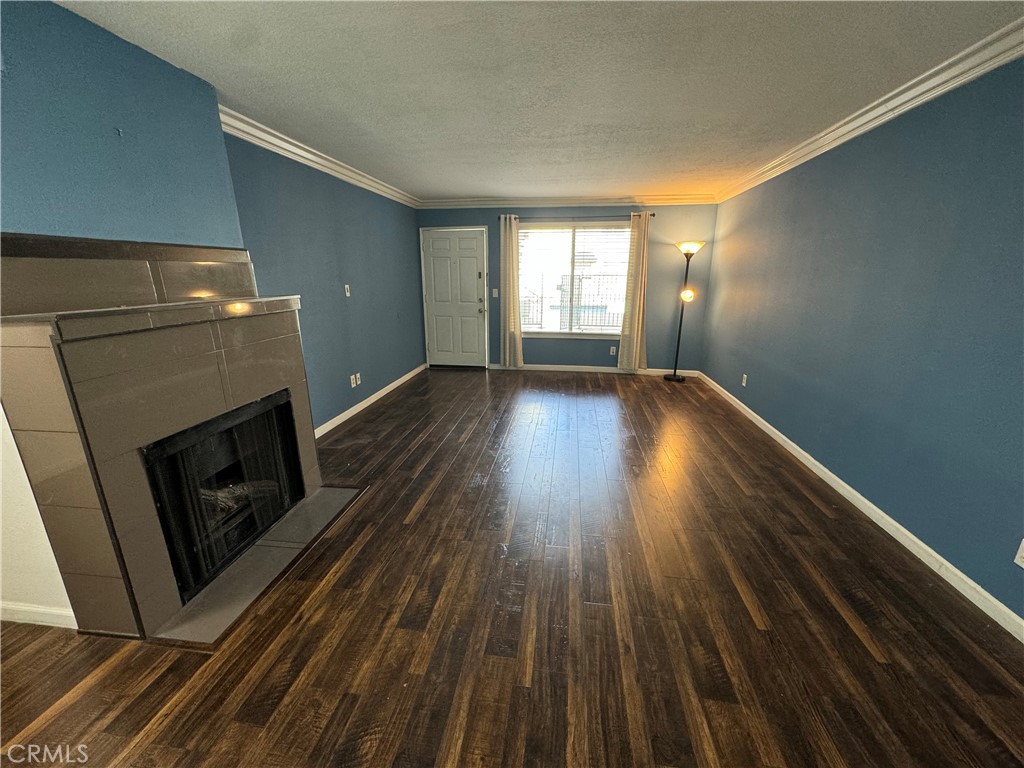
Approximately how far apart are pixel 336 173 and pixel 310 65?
1.90m

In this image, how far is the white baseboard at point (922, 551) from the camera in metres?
1.58

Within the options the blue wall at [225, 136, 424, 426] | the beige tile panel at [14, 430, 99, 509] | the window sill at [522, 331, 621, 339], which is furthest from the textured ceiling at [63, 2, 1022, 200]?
the window sill at [522, 331, 621, 339]

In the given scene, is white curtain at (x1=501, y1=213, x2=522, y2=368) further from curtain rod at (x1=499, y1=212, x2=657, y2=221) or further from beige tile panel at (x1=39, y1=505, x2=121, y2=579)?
beige tile panel at (x1=39, y1=505, x2=121, y2=579)

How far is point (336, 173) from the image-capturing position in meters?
3.60

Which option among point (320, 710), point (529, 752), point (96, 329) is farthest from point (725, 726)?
point (96, 329)

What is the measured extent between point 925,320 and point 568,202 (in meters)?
4.08

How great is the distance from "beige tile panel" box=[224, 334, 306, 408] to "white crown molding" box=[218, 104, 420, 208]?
1.44 metres

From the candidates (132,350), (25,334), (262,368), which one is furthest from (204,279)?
(25,334)

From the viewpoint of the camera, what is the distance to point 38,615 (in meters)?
1.58

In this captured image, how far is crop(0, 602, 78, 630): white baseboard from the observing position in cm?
156

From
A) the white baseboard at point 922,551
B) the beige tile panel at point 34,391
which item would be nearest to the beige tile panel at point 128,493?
the beige tile panel at point 34,391

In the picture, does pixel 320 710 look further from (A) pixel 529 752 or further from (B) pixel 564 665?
(B) pixel 564 665

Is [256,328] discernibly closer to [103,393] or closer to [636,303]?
[103,393]

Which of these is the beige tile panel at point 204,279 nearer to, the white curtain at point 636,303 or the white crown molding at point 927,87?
the white crown molding at point 927,87
